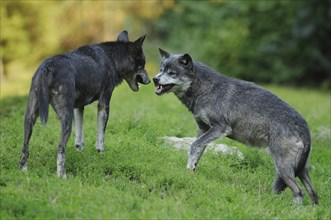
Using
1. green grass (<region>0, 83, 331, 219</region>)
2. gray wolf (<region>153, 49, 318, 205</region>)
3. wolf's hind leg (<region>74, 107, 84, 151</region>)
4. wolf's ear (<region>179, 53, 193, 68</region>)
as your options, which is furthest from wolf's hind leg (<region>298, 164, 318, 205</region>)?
wolf's hind leg (<region>74, 107, 84, 151</region>)

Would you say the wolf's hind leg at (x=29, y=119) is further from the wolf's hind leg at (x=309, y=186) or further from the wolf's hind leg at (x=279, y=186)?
the wolf's hind leg at (x=309, y=186)

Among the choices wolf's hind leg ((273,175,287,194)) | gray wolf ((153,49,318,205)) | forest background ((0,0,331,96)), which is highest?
gray wolf ((153,49,318,205))

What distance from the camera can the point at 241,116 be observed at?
989 cm

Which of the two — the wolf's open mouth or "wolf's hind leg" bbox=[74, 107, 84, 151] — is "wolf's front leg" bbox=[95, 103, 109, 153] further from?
the wolf's open mouth

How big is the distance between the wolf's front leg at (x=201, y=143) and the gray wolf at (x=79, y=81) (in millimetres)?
1462

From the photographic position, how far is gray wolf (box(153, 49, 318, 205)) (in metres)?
9.30

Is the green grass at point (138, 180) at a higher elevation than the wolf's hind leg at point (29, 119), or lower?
lower

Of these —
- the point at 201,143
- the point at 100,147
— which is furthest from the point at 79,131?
the point at 201,143

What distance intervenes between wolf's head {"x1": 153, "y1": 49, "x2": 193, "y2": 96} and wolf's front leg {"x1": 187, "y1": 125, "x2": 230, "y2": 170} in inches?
35.5

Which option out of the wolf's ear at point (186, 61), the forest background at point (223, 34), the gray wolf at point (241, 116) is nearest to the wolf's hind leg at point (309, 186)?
the gray wolf at point (241, 116)

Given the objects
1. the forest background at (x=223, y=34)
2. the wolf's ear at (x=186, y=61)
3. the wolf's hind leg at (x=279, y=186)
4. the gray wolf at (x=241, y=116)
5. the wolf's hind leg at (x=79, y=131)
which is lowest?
the forest background at (x=223, y=34)

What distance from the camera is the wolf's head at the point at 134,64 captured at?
10598 millimetres

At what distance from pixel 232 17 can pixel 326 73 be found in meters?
6.36

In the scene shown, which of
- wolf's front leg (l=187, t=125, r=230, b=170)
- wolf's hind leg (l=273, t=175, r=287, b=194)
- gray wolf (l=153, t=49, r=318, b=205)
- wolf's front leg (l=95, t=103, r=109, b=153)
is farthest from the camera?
wolf's front leg (l=95, t=103, r=109, b=153)
